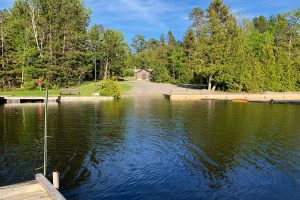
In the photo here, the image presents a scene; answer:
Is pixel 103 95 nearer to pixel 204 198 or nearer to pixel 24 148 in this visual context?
pixel 24 148

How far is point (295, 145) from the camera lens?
853 inches

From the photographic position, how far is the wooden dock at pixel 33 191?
403 inches

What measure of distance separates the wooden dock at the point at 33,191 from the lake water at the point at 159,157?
5.18 feet

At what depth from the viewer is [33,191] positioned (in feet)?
35.7

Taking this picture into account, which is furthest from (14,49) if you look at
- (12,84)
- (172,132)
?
(172,132)

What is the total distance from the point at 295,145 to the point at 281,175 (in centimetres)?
739

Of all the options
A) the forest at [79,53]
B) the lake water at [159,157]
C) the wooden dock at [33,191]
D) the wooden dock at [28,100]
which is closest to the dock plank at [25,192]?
the wooden dock at [33,191]

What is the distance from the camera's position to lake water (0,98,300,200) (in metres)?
13.4

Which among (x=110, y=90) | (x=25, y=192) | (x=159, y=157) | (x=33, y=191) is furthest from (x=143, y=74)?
(x=25, y=192)

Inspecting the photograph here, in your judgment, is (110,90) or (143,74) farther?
(143,74)

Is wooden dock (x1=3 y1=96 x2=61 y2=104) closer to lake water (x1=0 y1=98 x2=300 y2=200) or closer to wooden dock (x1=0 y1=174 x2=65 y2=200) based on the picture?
lake water (x1=0 y1=98 x2=300 y2=200)

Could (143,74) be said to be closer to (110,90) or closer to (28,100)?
(110,90)

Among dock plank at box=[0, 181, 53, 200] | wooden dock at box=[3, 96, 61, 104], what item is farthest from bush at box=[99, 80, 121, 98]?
dock plank at box=[0, 181, 53, 200]

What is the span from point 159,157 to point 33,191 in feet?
28.6
